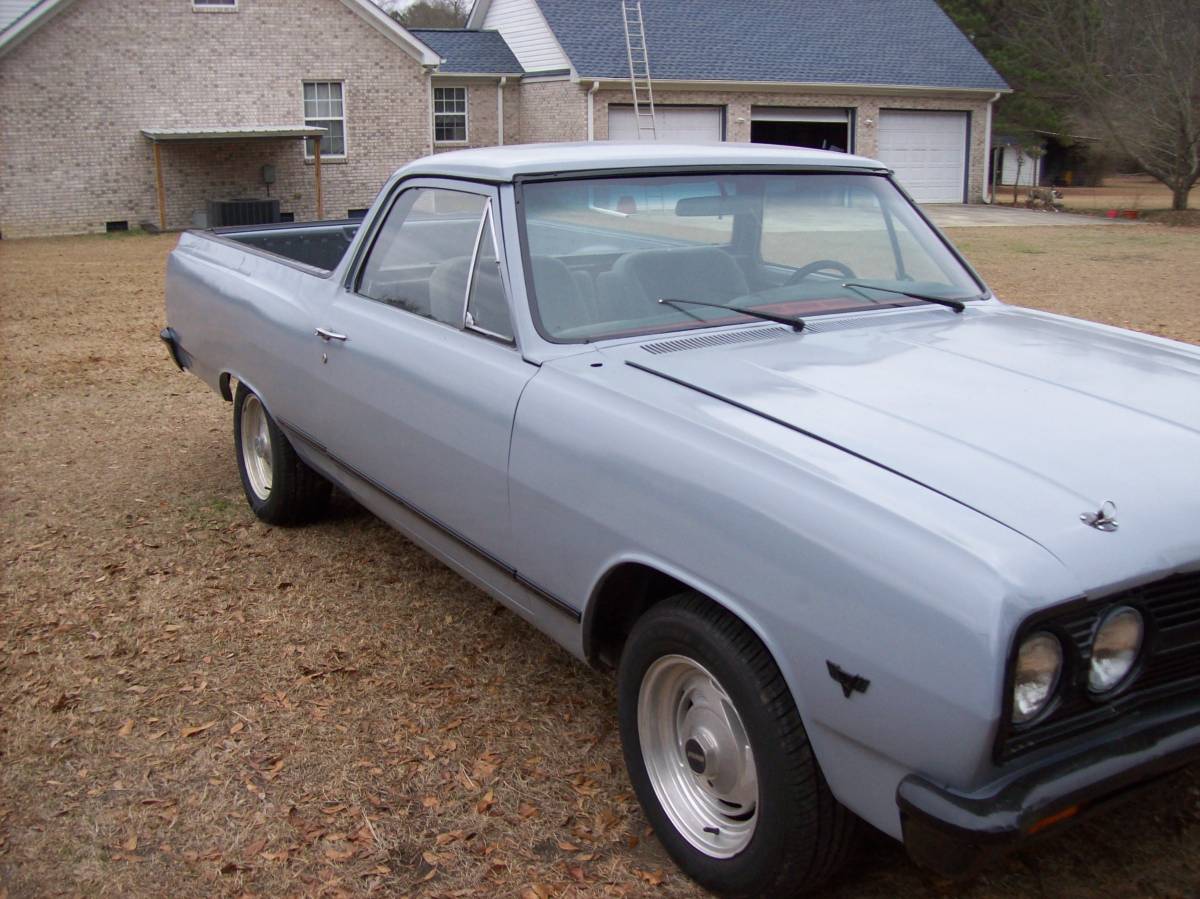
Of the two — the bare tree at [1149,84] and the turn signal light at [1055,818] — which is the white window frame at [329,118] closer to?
the bare tree at [1149,84]

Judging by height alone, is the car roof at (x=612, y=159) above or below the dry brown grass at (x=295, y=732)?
above

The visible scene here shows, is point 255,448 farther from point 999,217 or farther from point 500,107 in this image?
point 500,107

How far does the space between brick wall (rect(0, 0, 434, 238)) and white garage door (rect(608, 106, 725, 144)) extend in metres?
4.50

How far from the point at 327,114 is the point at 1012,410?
25.0 m

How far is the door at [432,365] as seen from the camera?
351 cm

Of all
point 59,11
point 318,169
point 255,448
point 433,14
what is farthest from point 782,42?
point 433,14

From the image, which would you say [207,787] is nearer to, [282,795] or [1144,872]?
[282,795]

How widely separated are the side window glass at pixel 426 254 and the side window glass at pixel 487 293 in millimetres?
62

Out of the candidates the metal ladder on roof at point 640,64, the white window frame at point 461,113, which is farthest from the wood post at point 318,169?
the metal ladder on roof at point 640,64

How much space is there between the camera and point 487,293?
12.3 feet

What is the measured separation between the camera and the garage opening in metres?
28.4

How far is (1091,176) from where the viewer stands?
4522 centimetres

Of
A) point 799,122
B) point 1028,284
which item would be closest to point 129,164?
point 799,122

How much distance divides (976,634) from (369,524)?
13.1 feet
